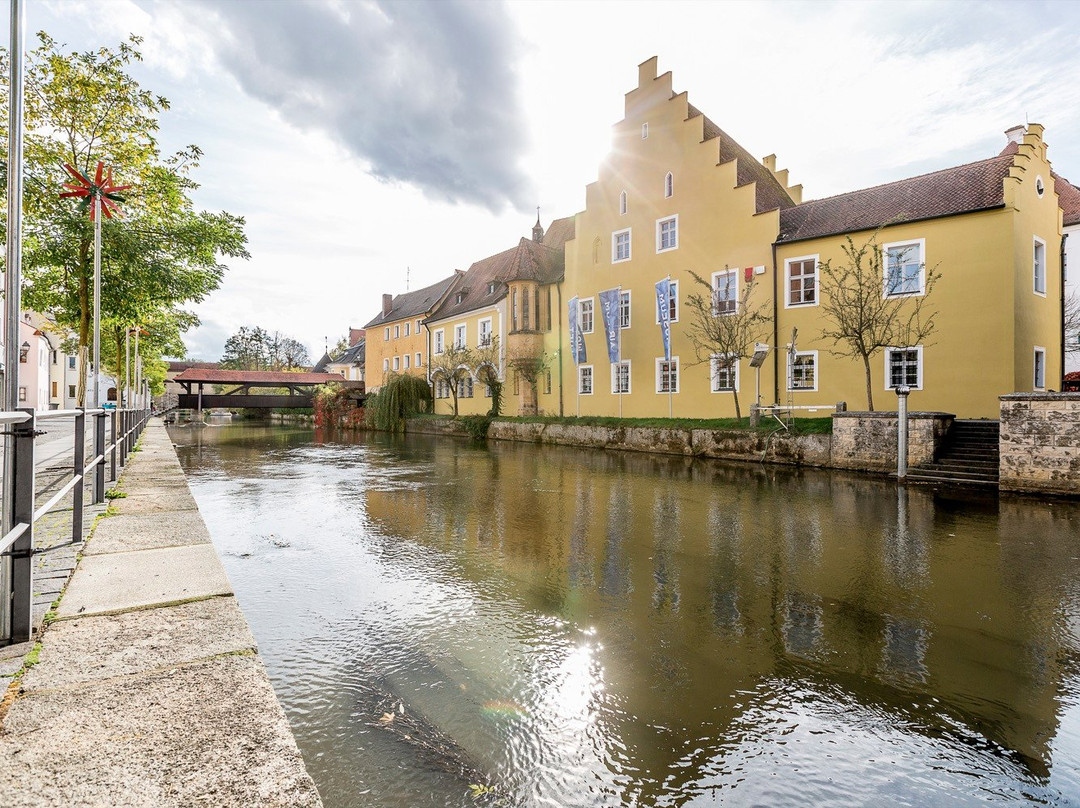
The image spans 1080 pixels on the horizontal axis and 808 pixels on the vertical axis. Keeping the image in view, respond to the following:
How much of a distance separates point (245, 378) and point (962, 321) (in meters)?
55.9

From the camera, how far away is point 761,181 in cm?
2705

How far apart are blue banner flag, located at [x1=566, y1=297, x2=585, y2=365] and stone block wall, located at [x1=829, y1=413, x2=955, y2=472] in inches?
586

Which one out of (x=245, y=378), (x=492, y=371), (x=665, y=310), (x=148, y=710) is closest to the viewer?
(x=148, y=710)

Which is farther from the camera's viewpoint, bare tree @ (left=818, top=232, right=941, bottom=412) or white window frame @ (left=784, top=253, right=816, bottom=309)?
white window frame @ (left=784, top=253, right=816, bottom=309)

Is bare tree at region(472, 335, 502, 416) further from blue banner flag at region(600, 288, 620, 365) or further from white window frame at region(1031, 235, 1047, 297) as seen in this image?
white window frame at region(1031, 235, 1047, 297)

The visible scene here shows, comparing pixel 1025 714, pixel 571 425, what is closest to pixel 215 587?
pixel 1025 714

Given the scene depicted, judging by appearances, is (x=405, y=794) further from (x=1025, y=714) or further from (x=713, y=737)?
(x=1025, y=714)

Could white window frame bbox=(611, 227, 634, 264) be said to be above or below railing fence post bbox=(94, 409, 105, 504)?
above

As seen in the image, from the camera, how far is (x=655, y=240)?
90.7ft

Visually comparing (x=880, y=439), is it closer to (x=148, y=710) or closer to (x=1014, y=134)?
(x=148, y=710)

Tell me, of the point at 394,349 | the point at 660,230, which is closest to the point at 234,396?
the point at 394,349

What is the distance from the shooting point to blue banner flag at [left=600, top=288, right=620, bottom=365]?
27.5m

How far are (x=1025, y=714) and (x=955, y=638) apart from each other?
104cm

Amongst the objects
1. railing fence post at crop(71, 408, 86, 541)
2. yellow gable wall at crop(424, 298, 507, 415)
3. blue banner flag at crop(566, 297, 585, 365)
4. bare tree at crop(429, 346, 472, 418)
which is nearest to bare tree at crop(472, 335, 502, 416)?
yellow gable wall at crop(424, 298, 507, 415)
